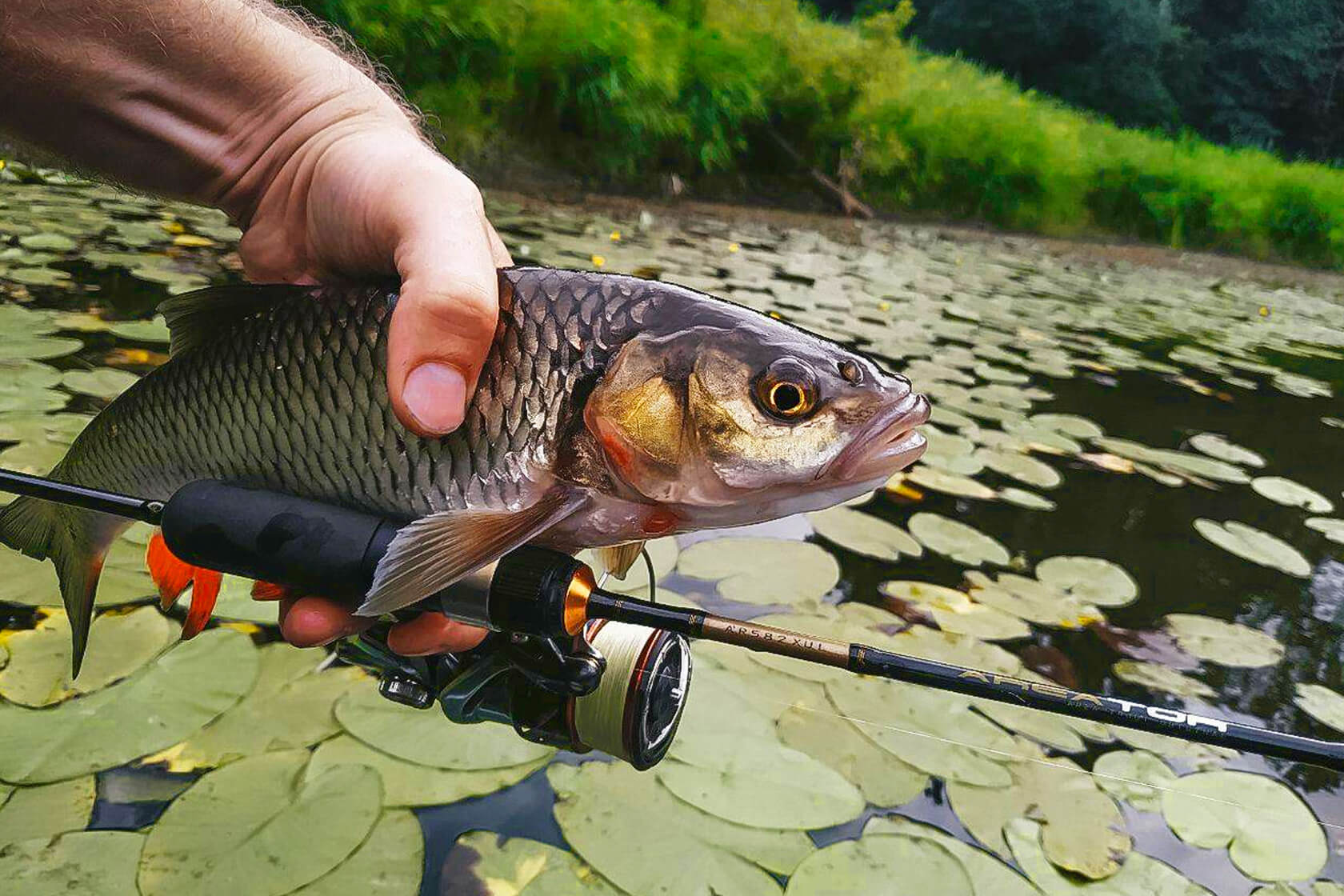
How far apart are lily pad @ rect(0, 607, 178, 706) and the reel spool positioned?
34.2 inches

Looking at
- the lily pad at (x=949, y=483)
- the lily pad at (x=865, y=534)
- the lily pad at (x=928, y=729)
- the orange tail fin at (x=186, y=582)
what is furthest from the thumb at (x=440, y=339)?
the lily pad at (x=949, y=483)

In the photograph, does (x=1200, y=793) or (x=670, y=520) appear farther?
(x=1200, y=793)

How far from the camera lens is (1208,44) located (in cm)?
2502

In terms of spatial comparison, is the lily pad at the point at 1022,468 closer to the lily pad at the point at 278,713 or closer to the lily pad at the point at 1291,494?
the lily pad at the point at 1291,494

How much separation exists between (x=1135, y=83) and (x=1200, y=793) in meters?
26.7

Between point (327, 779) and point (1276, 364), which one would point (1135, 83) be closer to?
point (1276, 364)

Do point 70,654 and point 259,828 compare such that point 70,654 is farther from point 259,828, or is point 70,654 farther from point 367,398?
point 367,398

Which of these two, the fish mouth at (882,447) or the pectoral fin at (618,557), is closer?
the fish mouth at (882,447)

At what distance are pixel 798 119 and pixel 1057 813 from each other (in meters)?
9.91

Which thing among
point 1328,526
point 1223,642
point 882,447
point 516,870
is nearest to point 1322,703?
point 1223,642

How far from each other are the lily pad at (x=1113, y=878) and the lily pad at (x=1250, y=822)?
12 centimetres

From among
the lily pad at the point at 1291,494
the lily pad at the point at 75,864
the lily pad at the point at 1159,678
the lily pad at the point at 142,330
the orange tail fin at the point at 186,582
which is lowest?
the lily pad at the point at 1159,678

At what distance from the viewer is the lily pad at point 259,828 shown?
1.17 meters

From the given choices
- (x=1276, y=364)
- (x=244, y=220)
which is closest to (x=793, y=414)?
(x=244, y=220)
